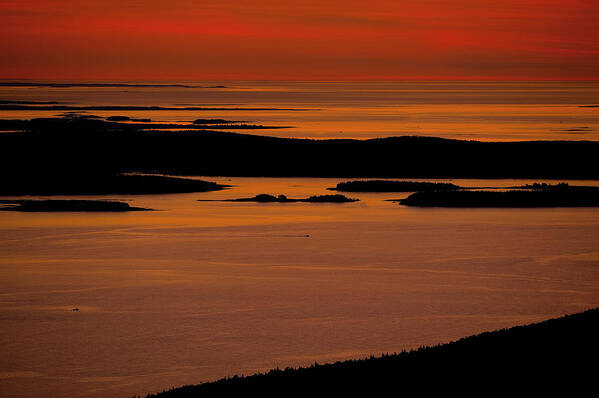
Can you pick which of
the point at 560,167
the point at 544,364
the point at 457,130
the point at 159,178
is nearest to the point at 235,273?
the point at 544,364

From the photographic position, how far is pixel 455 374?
12398 mm

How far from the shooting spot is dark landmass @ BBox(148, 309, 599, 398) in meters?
11.8

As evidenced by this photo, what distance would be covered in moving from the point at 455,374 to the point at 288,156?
41.6 metres

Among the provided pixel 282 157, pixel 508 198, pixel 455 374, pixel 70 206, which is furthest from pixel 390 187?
Result: pixel 455 374

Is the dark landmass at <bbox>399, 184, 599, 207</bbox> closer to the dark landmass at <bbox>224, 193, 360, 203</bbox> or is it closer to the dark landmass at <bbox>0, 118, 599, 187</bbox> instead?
the dark landmass at <bbox>224, 193, 360, 203</bbox>

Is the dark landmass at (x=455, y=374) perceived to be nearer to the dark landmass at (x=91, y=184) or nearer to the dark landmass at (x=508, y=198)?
the dark landmass at (x=508, y=198)

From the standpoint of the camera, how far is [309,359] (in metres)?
15.9

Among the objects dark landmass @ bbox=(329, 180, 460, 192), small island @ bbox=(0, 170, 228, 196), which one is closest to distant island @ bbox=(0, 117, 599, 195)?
small island @ bbox=(0, 170, 228, 196)

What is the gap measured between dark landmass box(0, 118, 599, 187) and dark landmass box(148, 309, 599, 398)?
33.0 m

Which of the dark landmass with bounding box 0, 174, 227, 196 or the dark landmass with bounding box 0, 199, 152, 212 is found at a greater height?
the dark landmass with bounding box 0, 174, 227, 196

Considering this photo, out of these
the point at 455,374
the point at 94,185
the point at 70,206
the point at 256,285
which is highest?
the point at 94,185

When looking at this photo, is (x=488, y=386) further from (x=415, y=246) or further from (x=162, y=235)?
(x=162, y=235)

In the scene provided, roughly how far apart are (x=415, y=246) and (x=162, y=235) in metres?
7.45

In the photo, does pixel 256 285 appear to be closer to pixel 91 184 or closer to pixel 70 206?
pixel 70 206
